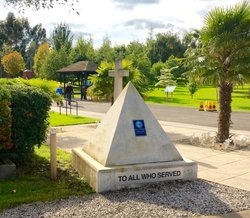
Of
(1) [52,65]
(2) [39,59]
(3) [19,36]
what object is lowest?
(1) [52,65]

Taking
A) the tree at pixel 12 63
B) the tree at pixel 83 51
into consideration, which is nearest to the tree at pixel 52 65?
the tree at pixel 83 51

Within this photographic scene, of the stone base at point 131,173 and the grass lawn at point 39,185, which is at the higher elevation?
the stone base at point 131,173

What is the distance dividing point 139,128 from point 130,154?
0.54 m

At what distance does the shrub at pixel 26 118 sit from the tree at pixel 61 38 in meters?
55.7

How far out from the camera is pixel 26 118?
777 centimetres

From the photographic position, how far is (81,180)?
7.00 meters

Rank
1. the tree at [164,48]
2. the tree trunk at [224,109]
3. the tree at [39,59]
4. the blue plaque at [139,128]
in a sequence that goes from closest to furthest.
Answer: the blue plaque at [139,128] < the tree trunk at [224,109] < the tree at [39,59] < the tree at [164,48]

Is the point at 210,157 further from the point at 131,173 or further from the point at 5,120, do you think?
the point at 5,120

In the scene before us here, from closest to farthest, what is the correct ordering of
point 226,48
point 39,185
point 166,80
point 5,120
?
point 39,185 → point 5,120 → point 226,48 → point 166,80

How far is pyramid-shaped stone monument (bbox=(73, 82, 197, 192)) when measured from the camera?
652cm

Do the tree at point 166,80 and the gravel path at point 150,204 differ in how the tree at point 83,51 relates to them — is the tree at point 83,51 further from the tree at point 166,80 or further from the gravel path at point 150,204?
the gravel path at point 150,204

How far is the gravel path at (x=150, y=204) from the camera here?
17.7 feet

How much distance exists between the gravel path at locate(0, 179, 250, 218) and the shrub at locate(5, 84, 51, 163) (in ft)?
7.59

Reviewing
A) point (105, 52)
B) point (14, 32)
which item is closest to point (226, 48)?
point (105, 52)
